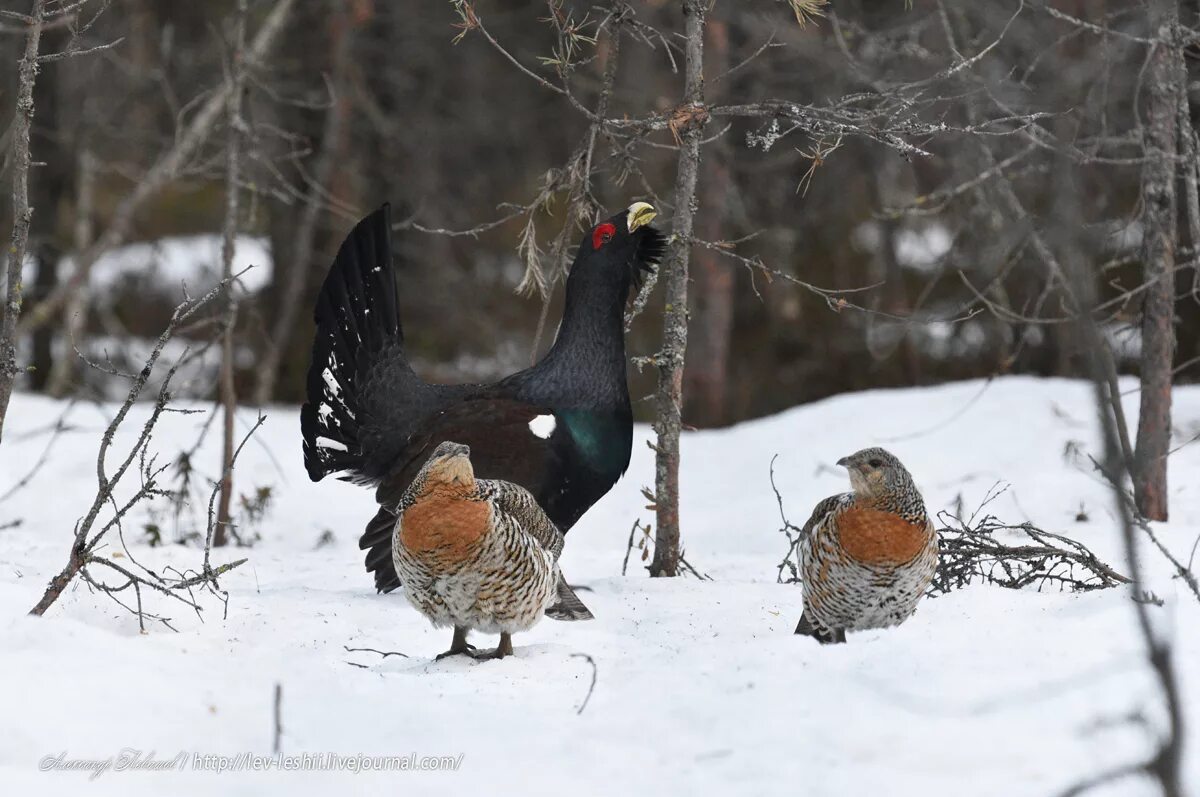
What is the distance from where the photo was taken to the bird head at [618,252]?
6.25 meters

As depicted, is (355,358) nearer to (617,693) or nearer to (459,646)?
(459,646)

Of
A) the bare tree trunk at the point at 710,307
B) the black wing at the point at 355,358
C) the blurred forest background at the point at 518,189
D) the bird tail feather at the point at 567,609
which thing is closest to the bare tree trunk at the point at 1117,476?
the bird tail feather at the point at 567,609

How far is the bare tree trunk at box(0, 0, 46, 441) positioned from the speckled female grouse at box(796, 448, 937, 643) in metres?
2.93

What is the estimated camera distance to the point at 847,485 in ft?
26.6

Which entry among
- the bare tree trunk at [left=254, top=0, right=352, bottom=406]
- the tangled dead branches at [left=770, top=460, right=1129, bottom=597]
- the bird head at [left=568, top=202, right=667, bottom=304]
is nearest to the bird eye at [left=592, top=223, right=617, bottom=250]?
the bird head at [left=568, top=202, right=667, bottom=304]

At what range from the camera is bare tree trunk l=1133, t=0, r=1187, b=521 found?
20.3 feet

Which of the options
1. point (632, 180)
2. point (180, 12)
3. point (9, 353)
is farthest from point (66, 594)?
point (180, 12)

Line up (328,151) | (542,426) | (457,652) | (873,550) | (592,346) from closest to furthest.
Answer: (873,550) → (457,652) → (542,426) → (592,346) → (328,151)

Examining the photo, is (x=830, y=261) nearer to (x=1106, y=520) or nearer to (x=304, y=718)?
(x=1106, y=520)

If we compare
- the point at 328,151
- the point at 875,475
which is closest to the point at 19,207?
the point at 875,475

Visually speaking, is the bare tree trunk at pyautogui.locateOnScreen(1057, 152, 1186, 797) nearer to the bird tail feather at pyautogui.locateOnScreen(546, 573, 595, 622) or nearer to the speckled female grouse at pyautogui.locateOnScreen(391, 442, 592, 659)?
the speckled female grouse at pyautogui.locateOnScreen(391, 442, 592, 659)

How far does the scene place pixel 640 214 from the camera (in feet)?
20.0

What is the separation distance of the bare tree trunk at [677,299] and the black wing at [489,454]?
1.90ft

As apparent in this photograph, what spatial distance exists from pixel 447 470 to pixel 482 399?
6.21 feet
